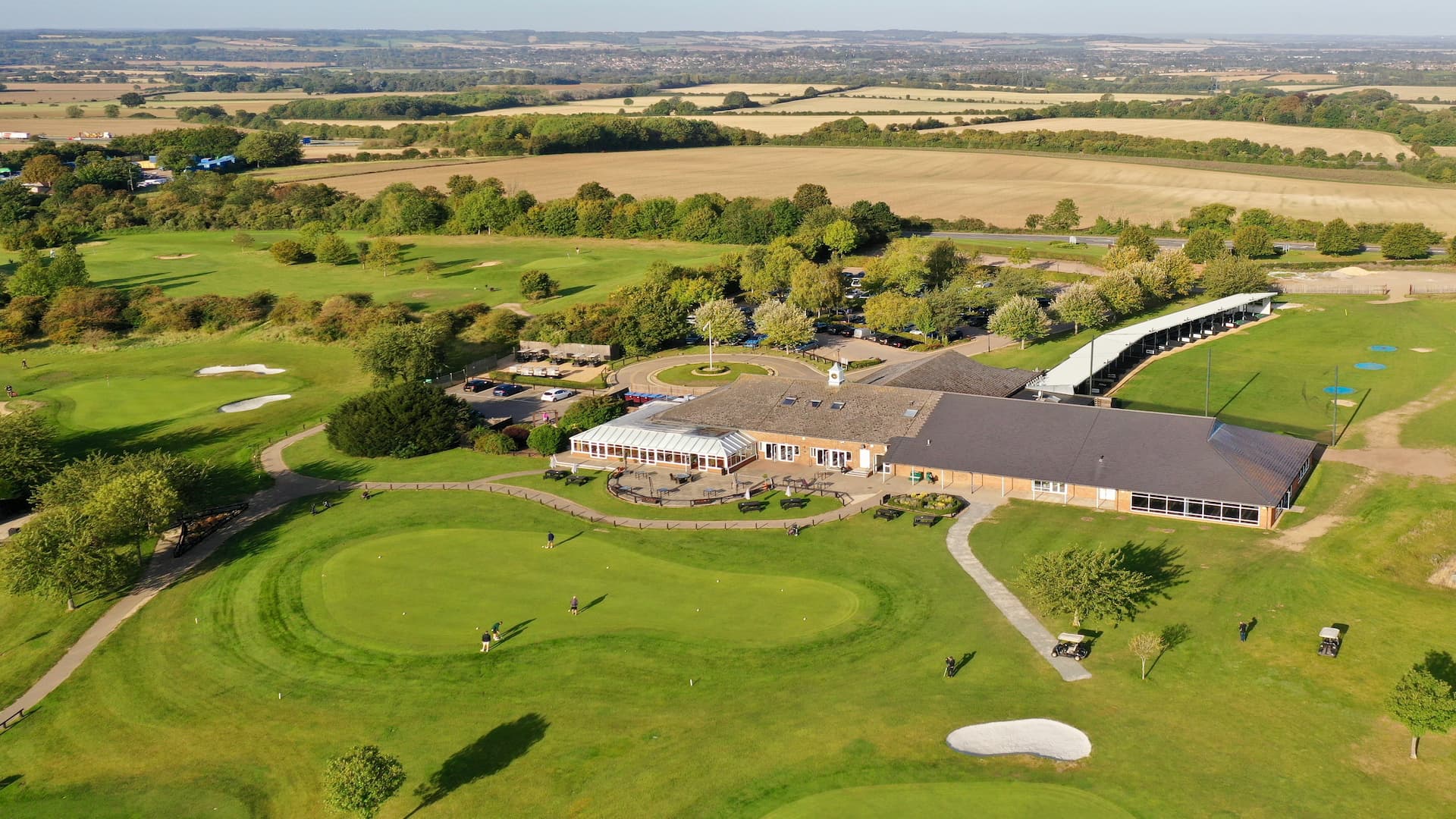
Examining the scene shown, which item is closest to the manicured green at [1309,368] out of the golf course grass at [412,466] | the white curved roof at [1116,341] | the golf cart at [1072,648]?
the white curved roof at [1116,341]

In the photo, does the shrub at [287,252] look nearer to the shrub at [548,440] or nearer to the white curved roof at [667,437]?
the shrub at [548,440]

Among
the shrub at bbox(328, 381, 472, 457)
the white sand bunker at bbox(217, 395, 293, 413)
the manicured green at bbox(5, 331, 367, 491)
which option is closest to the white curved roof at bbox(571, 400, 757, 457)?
the shrub at bbox(328, 381, 472, 457)

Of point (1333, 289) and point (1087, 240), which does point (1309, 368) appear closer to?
point (1333, 289)

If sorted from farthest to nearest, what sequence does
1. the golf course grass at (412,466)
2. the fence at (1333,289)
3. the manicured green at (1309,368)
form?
the fence at (1333,289), the manicured green at (1309,368), the golf course grass at (412,466)

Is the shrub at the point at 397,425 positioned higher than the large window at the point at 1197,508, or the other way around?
the large window at the point at 1197,508

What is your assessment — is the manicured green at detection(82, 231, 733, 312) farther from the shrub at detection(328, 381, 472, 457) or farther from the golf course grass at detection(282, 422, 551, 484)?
the golf course grass at detection(282, 422, 551, 484)

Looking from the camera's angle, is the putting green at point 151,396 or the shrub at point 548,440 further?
the putting green at point 151,396

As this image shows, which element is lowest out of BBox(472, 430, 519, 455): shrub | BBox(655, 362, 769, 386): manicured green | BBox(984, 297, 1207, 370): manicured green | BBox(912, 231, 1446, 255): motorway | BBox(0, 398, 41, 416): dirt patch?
BBox(0, 398, 41, 416): dirt patch
